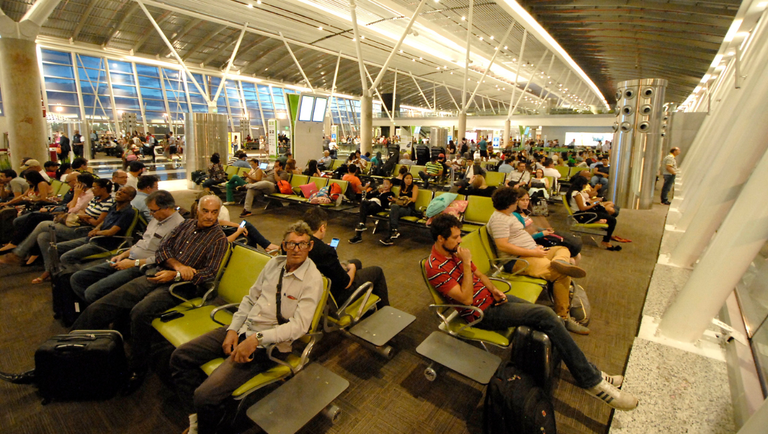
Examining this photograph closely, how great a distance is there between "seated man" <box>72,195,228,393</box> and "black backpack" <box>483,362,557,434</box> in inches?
90.4

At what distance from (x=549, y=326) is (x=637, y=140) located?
28.3 ft

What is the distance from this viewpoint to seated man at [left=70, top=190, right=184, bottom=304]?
3.05 m

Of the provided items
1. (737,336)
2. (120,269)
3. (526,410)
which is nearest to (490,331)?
(526,410)

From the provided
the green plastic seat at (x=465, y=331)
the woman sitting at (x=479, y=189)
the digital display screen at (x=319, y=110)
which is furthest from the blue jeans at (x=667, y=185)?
the digital display screen at (x=319, y=110)

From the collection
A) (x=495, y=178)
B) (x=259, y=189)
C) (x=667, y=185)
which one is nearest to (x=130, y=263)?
(x=259, y=189)

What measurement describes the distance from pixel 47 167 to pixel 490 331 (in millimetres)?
9083

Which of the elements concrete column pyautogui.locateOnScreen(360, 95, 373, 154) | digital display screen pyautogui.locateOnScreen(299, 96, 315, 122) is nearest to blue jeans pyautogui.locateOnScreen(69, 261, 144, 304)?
digital display screen pyautogui.locateOnScreen(299, 96, 315, 122)

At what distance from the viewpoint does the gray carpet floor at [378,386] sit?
7.50 feet

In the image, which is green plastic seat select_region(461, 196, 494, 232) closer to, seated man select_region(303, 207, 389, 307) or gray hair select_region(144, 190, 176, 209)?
seated man select_region(303, 207, 389, 307)

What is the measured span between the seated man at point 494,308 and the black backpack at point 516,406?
364mm

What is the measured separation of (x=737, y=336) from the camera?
2.68 metres

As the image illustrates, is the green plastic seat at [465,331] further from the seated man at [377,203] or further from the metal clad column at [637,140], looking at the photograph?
the metal clad column at [637,140]

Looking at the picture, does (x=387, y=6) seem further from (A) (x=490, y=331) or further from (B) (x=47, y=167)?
(A) (x=490, y=331)

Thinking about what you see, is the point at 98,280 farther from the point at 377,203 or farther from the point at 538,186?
the point at 538,186
